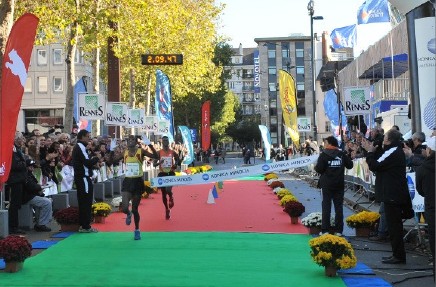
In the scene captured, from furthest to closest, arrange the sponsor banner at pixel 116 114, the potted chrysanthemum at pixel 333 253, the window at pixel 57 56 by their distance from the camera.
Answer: the window at pixel 57 56
the sponsor banner at pixel 116 114
the potted chrysanthemum at pixel 333 253

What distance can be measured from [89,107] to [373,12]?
703 inches

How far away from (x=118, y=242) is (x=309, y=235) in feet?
11.9

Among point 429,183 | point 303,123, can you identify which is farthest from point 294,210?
point 303,123

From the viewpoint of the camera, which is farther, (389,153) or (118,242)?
(118,242)

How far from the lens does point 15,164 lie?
1454 cm

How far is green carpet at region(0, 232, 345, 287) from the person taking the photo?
382 inches

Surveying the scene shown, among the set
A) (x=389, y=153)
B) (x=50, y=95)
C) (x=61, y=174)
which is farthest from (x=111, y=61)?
(x=50, y=95)

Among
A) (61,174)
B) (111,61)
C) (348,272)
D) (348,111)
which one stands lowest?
(348,272)

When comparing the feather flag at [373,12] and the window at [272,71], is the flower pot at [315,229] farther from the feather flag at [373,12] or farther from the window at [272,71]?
the window at [272,71]

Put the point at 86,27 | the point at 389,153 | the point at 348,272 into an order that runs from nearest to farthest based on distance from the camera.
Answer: the point at 348,272, the point at 389,153, the point at 86,27

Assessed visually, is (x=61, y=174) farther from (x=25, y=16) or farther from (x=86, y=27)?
(x=86, y=27)

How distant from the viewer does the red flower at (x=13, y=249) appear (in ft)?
33.2

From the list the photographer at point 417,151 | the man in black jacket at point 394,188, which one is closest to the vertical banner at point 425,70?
the photographer at point 417,151

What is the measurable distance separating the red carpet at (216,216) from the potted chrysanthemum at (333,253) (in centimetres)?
523
